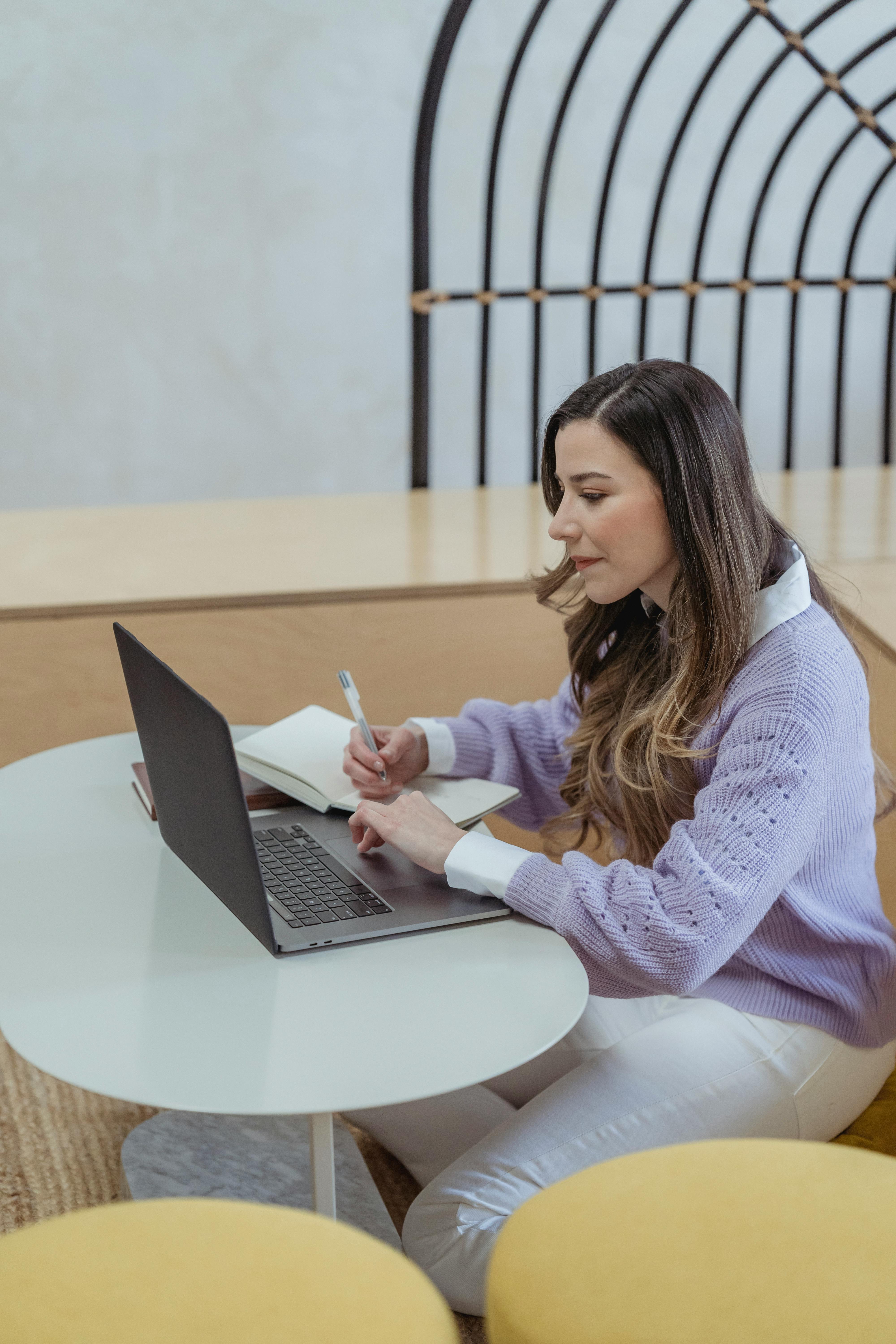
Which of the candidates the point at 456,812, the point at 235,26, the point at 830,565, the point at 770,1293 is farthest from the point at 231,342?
the point at 770,1293

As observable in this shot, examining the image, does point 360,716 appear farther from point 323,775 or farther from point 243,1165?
point 243,1165

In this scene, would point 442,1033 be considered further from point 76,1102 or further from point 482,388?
point 482,388

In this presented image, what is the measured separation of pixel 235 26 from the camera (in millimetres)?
3232

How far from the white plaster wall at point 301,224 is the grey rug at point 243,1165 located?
2268mm

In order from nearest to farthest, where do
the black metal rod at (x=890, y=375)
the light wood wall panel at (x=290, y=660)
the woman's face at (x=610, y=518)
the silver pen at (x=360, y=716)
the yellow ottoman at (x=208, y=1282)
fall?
the yellow ottoman at (x=208, y=1282) < the woman's face at (x=610, y=518) < the silver pen at (x=360, y=716) < the light wood wall panel at (x=290, y=660) < the black metal rod at (x=890, y=375)

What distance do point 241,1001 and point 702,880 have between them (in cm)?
40

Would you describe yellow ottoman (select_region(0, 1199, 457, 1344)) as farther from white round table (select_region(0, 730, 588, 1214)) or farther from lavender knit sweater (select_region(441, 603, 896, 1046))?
lavender knit sweater (select_region(441, 603, 896, 1046))

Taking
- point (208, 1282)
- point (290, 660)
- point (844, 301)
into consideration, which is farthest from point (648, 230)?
point (208, 1282)

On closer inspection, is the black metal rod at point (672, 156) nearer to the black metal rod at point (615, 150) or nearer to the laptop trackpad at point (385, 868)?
the black metal rod at point (615, 150)

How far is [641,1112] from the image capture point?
121 centimetres

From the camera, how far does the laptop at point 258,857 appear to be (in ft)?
3.31

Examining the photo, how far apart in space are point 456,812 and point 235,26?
2.69 meters

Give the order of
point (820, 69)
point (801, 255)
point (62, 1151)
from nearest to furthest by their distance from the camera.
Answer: point (62, 1151)
point (820, 69)
point (801, 255)

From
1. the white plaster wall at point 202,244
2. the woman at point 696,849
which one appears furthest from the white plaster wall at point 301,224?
the woman at point 696,849
